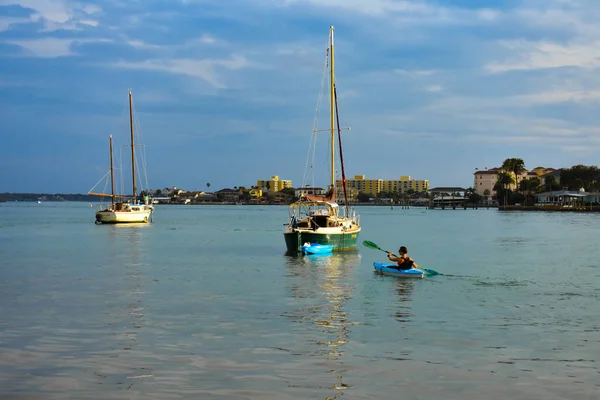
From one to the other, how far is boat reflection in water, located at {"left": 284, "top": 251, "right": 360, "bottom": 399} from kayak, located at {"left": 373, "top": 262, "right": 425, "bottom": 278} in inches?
63.7

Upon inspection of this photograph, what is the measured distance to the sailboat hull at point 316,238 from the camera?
44.0 metres

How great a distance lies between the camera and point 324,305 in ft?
81.0

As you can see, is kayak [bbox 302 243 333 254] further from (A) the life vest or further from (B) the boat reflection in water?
(A) the life vest

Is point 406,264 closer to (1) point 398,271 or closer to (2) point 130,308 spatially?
(1) point 398,271

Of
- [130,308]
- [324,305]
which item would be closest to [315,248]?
[324,305]

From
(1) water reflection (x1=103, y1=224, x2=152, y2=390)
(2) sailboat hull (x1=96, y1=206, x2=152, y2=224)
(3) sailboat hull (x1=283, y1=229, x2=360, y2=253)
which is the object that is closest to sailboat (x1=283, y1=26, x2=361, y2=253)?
(3) sailboat hull (x1=283, y1=229, x2=360, y2=253)

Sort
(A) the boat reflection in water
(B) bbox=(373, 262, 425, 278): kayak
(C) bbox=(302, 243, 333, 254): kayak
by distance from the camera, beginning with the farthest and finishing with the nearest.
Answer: (C) bbox=(302, 243, 333, 254): kayak, (B) bbox=(373, 262, 425, 278): kayak, (A) the boat reflection in water

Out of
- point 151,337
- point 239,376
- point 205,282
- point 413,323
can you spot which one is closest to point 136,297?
point 205,282

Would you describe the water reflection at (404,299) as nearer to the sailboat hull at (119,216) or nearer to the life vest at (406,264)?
the life vest at (406,264)

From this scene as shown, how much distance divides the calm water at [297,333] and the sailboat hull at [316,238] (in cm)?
501

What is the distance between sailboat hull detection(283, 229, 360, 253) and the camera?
144ft

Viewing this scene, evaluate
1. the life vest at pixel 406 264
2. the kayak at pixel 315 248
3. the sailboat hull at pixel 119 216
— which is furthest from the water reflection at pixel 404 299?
the sailboat hull at pixel 119 216

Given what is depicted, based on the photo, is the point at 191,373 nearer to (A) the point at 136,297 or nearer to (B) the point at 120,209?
(A) the point at 136,297

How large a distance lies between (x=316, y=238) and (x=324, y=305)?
19.5 m
